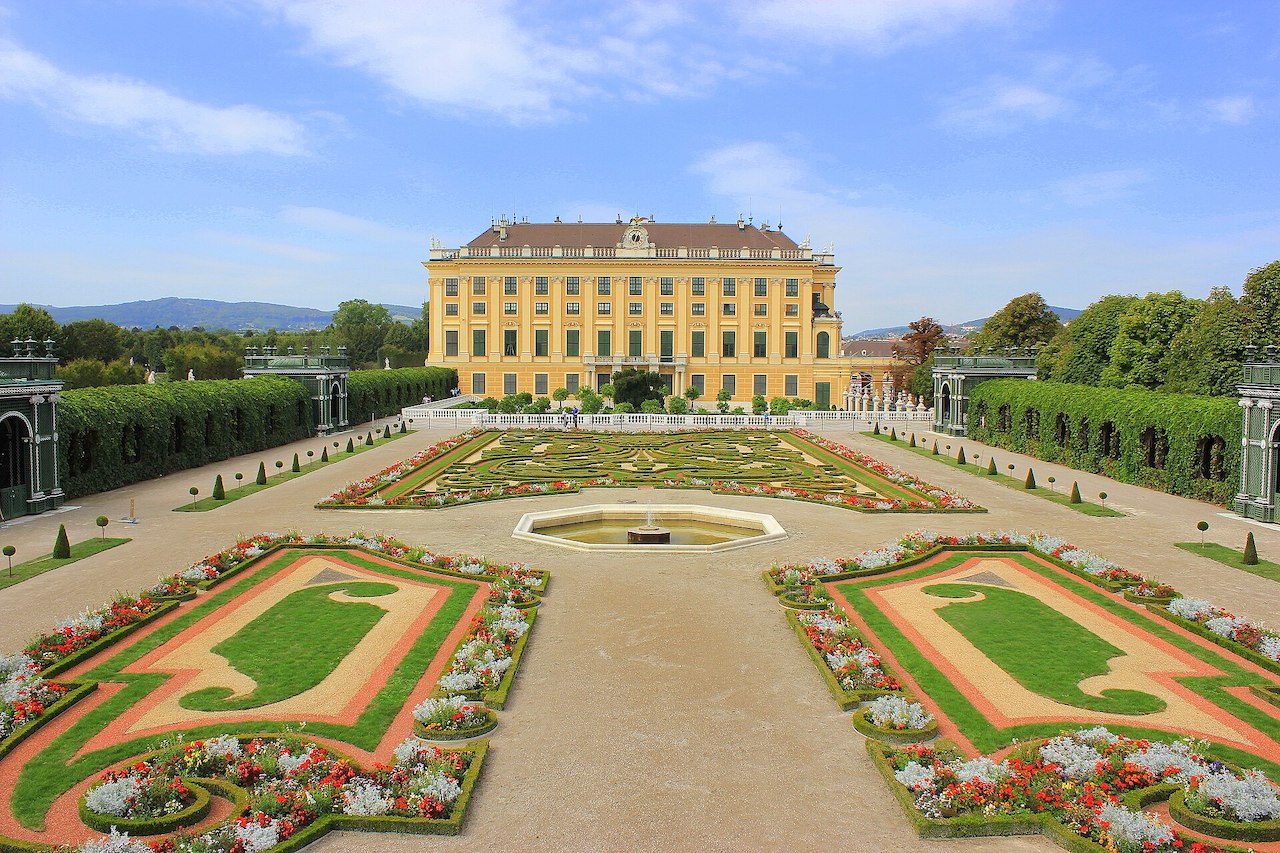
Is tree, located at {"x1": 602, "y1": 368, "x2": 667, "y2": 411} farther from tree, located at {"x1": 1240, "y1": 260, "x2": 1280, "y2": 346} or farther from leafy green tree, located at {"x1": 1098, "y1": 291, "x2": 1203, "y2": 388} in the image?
tree, located at {"x1": 1240, "y1": 260, "x2": 1280, "y2": 346}

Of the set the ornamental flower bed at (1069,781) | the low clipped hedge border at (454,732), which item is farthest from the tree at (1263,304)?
the low clipped hedge border at (454,732)

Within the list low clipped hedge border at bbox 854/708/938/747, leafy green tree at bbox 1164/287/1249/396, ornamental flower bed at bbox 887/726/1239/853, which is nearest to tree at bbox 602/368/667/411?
leafy green tree at bbox 1164/287/1249/396

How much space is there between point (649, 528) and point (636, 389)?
3566 centimetres

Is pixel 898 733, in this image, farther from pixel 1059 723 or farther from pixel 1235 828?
pixel 1235 828

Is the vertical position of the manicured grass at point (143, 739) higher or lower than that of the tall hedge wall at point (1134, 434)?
lower

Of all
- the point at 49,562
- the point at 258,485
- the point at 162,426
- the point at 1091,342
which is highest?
the point at 1091,342

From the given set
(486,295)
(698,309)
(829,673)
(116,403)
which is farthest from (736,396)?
(829,673)

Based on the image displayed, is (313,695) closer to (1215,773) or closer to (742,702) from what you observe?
(742,702)

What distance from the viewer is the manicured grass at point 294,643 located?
12.6 m

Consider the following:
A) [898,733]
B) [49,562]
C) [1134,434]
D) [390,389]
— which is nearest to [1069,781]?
[898,733]

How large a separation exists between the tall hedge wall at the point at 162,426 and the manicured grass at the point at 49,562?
739 cm

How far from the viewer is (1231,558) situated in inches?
826

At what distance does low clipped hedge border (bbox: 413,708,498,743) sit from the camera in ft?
37.0

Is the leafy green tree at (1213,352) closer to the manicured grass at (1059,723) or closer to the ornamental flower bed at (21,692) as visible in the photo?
the manicured grass at (1059,723)
